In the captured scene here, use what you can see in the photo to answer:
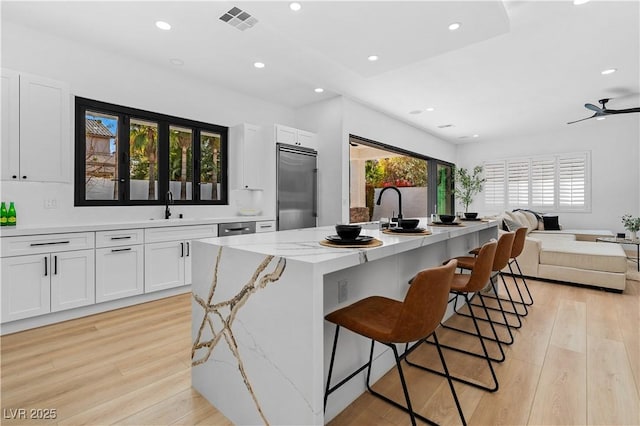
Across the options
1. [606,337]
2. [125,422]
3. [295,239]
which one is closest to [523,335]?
[606,337]

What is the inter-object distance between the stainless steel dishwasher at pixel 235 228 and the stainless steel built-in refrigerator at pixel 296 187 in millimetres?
506

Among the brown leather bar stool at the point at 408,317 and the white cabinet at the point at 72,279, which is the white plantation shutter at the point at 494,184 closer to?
the brown leather bar stool at the point at 408,317

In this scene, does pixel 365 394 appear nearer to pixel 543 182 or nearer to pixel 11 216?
pixel 11 216

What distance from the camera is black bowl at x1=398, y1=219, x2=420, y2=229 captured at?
2.20 meters

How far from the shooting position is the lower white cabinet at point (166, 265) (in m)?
3.51

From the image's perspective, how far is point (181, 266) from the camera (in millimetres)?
3793

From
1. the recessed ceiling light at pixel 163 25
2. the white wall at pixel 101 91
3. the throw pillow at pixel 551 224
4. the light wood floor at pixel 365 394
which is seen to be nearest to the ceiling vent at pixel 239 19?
→ the recessed ceiling light at pixel 163 25

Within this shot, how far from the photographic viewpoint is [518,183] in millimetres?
8312

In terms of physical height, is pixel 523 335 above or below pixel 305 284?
below

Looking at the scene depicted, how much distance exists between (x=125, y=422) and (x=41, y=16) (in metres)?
3.56

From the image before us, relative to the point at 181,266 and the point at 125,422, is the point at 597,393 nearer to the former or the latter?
the point at 125,422

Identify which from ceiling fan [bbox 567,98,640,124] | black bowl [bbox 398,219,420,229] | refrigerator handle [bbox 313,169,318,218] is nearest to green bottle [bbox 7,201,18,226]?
black bowl [bbox 398,219,420,229]

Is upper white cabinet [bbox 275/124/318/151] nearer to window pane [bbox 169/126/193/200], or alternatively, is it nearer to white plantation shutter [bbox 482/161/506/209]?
window pane [bbox 169/126/193/200]

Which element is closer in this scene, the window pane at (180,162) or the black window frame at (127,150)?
the black window frame at (127,150)
